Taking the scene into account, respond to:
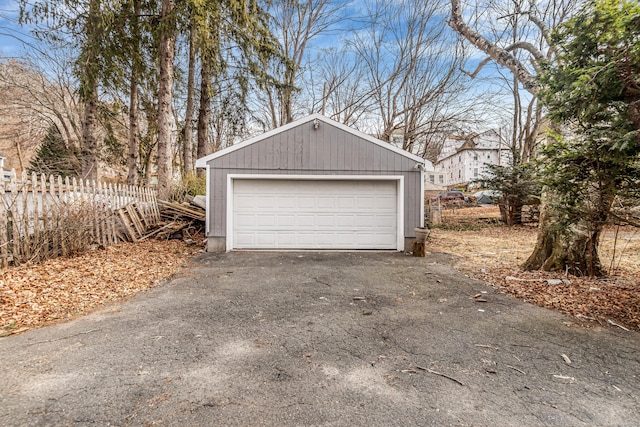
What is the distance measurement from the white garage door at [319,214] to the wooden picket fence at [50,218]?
9.75 ft

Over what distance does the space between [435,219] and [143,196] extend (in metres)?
11.5

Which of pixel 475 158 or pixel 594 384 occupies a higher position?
pixel 475 158

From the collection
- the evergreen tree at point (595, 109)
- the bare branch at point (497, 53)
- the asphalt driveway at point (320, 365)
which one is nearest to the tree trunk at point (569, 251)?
the evergreen tree at point (595, 109)

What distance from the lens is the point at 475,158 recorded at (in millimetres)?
39656

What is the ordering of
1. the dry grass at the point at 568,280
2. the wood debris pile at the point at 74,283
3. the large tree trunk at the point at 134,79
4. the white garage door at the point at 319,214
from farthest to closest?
the large tree trunk at the point at 134,79
the white garage door at the point at 319,214
the dry grass at the point at 568,280
the wood debris pile at the point at 74,283

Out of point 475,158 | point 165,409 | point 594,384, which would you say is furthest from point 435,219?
point 475,158

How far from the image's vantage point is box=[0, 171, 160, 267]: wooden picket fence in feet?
16.0

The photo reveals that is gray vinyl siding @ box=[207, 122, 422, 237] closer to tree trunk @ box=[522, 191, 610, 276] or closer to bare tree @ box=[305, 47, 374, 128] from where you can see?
tree trunk @ box=[522, 191, 610, 276]

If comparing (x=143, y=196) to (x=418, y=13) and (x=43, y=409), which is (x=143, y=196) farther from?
(x=418, y=13)

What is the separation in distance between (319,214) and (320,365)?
5.79 meters

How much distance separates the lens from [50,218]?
541 centimetres

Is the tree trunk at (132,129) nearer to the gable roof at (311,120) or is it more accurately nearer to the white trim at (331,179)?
the gable roof at (311,120)

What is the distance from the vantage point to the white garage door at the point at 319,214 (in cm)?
807

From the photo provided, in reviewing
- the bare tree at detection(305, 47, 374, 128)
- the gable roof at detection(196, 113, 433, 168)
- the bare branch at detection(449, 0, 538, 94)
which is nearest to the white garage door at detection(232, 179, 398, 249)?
the gable roof at detection(196, 113, 433, 168)
